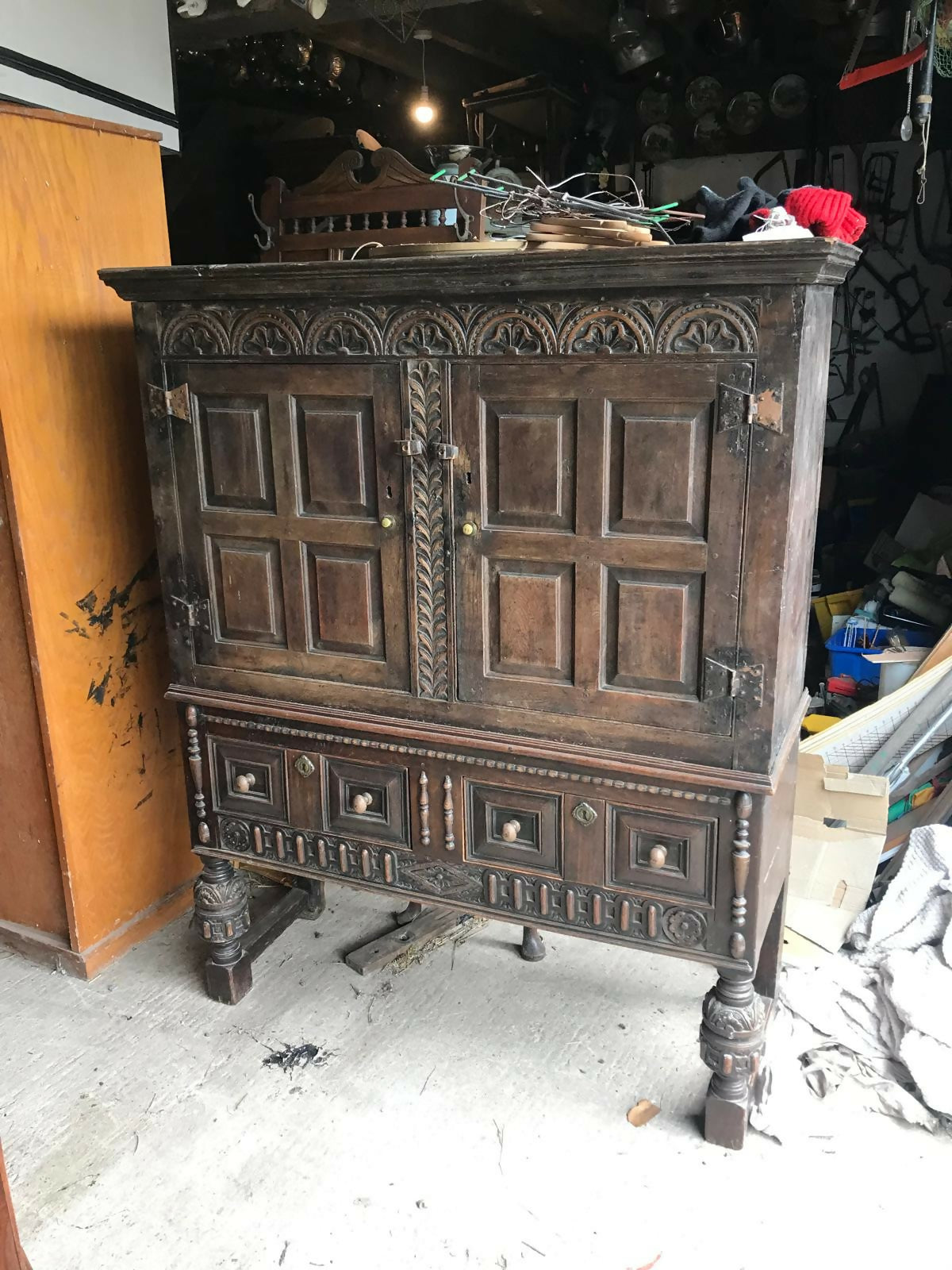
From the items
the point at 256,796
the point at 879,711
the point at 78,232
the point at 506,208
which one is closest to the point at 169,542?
the point at 256,796

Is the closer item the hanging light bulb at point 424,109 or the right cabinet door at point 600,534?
the right cabinet door at point 600,534

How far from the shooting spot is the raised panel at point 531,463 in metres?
1.68

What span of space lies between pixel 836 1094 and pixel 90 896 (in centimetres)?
176

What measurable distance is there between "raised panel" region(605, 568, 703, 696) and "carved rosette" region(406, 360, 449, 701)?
12.7 inches

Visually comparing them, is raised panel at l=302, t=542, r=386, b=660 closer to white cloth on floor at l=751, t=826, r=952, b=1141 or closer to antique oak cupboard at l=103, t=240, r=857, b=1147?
antique oak cupboard at l=103, t=240, r=857, b=1147

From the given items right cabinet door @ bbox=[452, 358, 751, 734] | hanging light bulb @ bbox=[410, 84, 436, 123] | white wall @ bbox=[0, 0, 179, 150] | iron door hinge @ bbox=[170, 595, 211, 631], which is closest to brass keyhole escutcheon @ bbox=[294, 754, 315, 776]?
iron door hinge @ bbox=[170, 595, 211, 631]

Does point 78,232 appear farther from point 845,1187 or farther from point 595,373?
point 845,1187

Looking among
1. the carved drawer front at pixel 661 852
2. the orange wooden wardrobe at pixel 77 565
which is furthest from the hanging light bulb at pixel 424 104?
the carved drawer front at pixel 661 852

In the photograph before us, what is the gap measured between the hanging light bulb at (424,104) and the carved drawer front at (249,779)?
377cm

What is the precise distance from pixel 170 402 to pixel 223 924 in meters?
1.17

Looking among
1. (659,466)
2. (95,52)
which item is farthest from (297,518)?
(95,52)

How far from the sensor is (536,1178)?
183 centimetres

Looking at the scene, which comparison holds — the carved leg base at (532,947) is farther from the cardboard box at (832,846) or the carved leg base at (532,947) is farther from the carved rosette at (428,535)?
the carved rosette at (428,535)

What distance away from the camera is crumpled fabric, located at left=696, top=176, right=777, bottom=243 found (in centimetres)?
174
